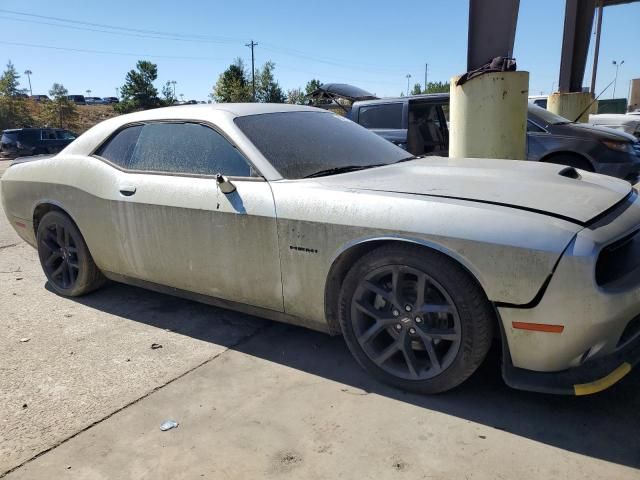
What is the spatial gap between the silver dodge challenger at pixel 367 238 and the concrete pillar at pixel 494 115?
186cm

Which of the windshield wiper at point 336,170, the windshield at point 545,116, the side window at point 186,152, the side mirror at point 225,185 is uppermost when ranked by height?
the windshield at point 545,116

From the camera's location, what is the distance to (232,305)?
10.7ft

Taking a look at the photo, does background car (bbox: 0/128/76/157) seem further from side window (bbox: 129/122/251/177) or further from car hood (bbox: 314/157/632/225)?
car hood (bbox: 314/157/632/225)

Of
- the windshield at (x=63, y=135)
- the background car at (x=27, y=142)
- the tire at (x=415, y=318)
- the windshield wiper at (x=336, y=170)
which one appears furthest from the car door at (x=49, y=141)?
the tire at (x=415, y=318)

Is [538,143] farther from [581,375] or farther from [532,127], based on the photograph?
[581,375]

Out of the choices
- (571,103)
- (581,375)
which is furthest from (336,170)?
(571,103)

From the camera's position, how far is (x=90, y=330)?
363 centimetres

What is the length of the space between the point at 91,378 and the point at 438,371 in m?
1.98

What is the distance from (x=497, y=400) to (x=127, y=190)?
2708 millimetres

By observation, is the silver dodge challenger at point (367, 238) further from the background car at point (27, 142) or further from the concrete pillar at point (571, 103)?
the background car at point (27, 142)

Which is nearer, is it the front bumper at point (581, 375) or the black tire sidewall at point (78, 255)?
the front bumper at point (581, 375)

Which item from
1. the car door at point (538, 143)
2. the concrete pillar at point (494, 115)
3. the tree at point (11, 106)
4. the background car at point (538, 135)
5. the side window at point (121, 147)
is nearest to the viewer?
the side window at point (121, 147)

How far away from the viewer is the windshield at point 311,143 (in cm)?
313

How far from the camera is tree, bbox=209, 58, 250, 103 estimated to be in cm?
4822
